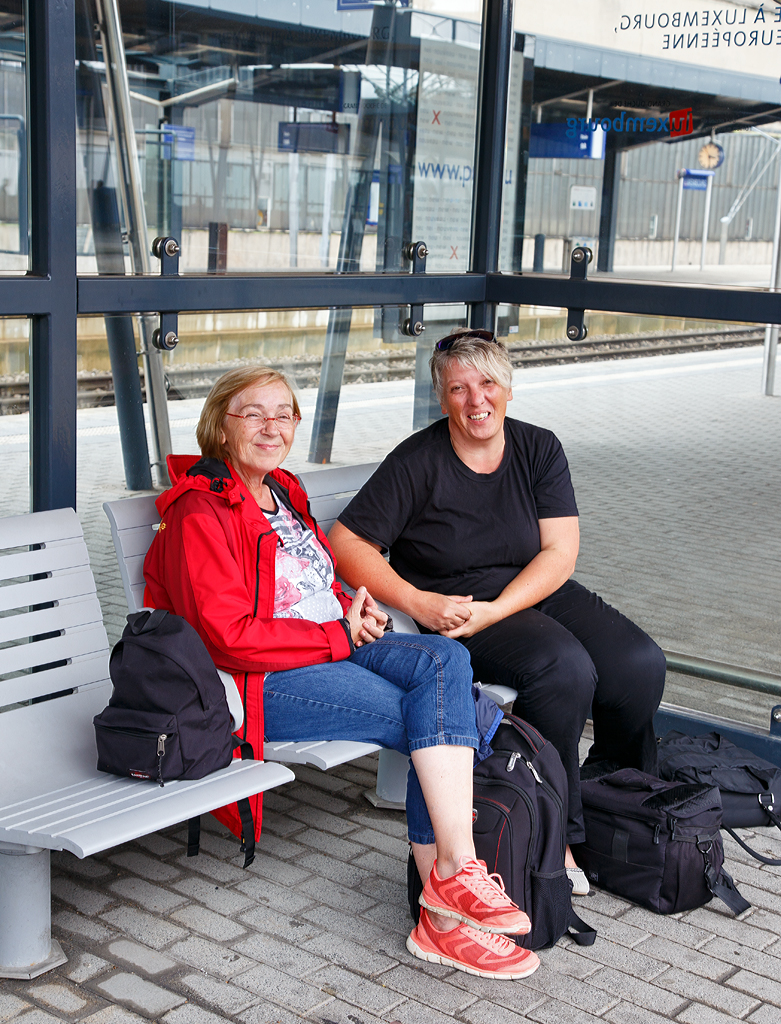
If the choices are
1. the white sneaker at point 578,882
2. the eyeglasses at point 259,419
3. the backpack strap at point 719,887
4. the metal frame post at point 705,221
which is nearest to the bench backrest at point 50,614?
the eyeglasses at point 259,419

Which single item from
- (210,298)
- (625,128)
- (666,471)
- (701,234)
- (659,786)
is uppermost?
(625,128)

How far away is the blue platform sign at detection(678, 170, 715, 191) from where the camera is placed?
443cm

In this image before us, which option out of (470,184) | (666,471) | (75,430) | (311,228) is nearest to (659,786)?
(666,471)

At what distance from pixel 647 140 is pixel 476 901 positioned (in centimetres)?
293

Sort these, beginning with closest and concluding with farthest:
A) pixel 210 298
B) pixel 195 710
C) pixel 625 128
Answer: pixel 195 710 → pixel 210 298 → pixel 625 128

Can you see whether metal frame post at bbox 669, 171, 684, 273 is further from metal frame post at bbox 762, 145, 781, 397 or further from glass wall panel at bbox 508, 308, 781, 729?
metal frame post at bbox 762, 145, 781, 397

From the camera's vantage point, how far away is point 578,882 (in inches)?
131

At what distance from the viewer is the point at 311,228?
4.47 meters

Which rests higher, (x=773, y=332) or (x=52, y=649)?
(x=773, y=332)

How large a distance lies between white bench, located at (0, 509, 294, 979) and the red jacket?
23 cm

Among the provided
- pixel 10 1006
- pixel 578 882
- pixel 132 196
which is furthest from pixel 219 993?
pixel 132 196

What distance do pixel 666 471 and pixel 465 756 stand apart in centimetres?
205

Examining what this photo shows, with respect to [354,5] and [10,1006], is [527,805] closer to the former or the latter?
[10,1006]

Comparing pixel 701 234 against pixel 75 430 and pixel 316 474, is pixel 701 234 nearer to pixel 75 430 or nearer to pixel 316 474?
pixel 316 474
